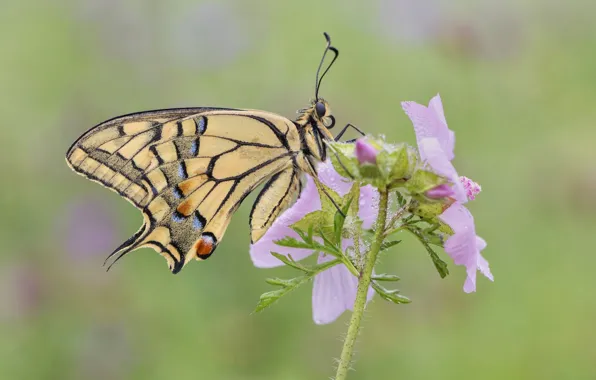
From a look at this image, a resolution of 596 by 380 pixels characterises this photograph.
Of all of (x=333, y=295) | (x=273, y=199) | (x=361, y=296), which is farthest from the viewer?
(x=273, y=199)

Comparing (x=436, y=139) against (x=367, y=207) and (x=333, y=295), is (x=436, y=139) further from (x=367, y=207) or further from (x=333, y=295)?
(x=333, y=295)

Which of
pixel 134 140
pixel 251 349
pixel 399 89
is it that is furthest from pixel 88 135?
pixel 399 89

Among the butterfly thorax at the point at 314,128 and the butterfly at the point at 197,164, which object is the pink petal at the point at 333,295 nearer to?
the butterfly at the point at 197,164

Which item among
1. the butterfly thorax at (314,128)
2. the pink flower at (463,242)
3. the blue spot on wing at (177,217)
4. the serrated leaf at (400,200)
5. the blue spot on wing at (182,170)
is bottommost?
the pink flower at (463,242)

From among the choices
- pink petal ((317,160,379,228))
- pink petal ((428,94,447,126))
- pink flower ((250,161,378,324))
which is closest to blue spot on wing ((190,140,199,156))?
pink flower ((250,161,378,324))

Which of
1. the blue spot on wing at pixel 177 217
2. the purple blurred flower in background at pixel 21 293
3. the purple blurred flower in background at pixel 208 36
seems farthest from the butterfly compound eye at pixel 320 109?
the purple blurred flower in background at pixel 208 36

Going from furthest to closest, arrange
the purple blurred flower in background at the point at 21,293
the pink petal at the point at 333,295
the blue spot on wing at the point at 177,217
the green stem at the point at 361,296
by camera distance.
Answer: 1. the purple blurred flower in background at the point at 21,293
2. the blue spot on wing at the point at 177,217
3. the pink petal at the point at 333,295
4. the green stem at the point at 361,296

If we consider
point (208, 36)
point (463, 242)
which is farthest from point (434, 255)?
point (208, 36)
